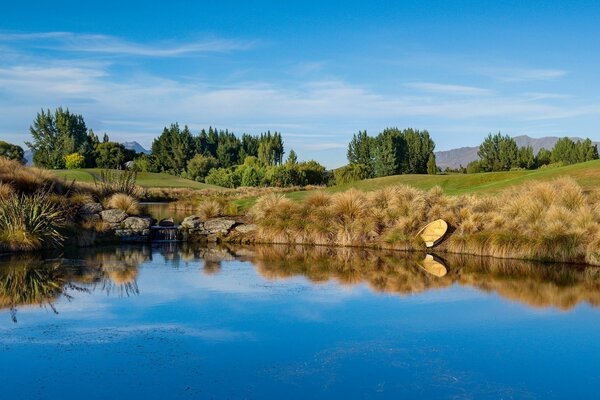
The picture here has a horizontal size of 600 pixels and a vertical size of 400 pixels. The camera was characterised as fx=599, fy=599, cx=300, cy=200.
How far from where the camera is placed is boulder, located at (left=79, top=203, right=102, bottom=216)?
23.1 m

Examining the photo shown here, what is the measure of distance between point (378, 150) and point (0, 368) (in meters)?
72.1

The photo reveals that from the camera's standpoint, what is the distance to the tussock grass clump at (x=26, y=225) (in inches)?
720

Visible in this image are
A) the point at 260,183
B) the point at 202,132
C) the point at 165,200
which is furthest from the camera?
the point at 202,132

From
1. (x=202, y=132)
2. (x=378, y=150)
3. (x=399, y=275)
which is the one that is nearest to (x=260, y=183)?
(x=378, y=150)

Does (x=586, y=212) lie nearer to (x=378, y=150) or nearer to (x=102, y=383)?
(x=102, y=383)

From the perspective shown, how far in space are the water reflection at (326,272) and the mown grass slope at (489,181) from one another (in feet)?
31.7

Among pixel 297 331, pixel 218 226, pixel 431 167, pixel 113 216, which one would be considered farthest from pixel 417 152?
pixel 297 331

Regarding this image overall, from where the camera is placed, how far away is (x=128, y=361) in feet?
27.8

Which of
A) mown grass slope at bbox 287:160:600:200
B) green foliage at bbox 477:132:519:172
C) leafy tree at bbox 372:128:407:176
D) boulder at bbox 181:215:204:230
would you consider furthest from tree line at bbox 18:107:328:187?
boulder at bbox 181:215:204:230

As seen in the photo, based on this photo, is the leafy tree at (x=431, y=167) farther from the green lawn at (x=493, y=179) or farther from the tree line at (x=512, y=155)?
the green lawn at (x=493, y=179)

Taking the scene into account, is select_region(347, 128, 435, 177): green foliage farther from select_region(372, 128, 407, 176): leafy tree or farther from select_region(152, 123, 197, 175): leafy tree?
select_region(152, 123, 197, 175): leafy tree

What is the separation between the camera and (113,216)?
2338cm

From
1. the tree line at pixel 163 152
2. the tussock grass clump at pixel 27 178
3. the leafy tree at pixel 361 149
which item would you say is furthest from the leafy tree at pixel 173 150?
the tussock grass clump at pixel 27 178

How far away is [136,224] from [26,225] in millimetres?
5116
